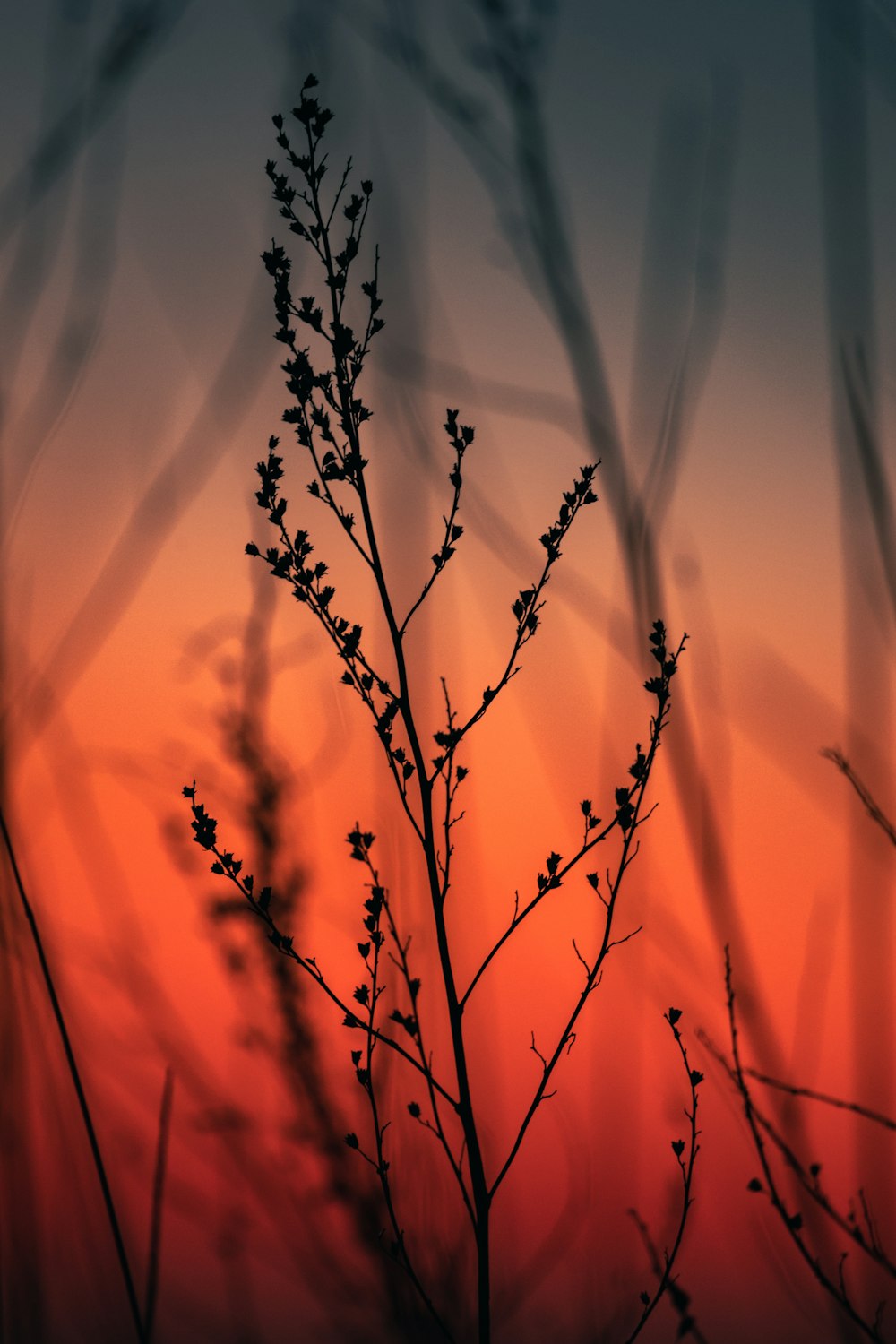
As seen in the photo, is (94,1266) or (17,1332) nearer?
(17,1332)

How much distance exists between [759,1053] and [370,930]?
0.74m

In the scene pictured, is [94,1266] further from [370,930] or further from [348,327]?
[348,327]

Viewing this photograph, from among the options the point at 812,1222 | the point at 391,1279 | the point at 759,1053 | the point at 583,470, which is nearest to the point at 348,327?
the point at 583,470

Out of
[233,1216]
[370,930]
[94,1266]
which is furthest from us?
[233,1216]

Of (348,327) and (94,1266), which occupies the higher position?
(348,327)

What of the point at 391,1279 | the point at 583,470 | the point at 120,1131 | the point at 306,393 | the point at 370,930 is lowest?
the point at 391,1279

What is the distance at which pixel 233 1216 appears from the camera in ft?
8.63

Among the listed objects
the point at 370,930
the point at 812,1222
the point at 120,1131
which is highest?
the point at 370,930

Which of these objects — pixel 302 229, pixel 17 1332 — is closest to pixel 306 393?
pixel 302 229

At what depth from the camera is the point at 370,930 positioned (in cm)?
195

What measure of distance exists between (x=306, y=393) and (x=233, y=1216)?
1.97 m

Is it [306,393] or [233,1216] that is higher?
[306,393]

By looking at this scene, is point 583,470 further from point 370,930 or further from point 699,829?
point 370,930

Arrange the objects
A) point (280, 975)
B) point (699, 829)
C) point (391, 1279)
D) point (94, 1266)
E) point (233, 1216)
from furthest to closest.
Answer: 1. point (280, 975)
2. point (391, 1279)
3. point (233, 1216)
4. point (94, 1266)
5. point (699, 829)
